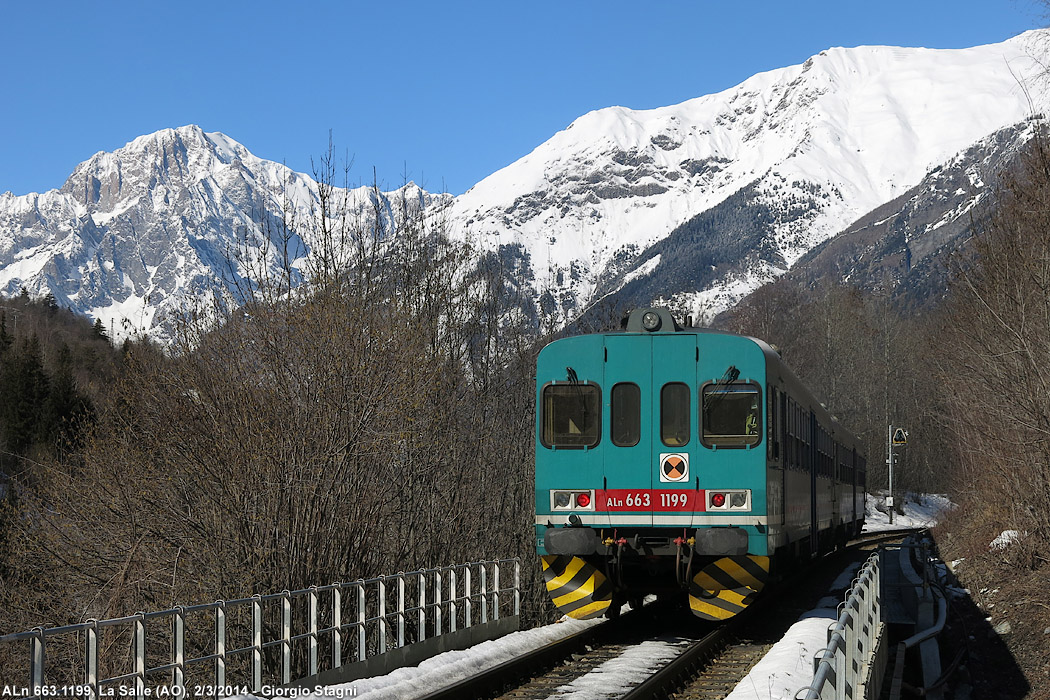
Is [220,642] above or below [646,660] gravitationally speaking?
above

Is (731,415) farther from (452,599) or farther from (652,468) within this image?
(452,599)

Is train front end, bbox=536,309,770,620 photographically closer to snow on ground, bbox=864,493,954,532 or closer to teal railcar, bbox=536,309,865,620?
teal railcar, bbox=536,309,865,620

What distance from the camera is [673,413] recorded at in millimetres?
15133

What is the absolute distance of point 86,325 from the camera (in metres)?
124

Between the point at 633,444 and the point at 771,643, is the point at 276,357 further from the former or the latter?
the point at 771,643

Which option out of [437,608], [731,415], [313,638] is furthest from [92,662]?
[731,415]

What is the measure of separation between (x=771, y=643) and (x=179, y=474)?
8.53m

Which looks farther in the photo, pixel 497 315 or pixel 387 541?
pixel 497 315

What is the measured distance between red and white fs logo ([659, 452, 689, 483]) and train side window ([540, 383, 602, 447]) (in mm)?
904

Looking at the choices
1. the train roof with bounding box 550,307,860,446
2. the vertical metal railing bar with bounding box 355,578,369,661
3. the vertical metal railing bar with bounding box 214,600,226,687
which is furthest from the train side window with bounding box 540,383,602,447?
the vertical metal railing bar with bounding box 214,600,226,687

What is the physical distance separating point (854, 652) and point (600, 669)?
353 centimetres

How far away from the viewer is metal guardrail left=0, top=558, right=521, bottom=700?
32.6 ft

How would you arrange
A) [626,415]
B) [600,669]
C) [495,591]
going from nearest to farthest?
1. [600,669]
2. [626,415]
3. [495,591]

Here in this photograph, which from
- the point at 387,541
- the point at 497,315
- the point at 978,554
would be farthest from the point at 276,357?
the point at 978,554
